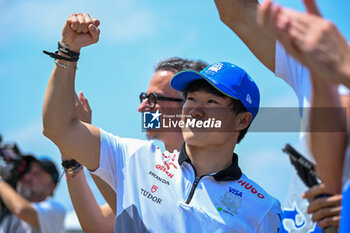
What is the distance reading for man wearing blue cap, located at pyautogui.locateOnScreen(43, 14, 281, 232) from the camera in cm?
251

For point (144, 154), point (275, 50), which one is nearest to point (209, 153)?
point (144, 154)

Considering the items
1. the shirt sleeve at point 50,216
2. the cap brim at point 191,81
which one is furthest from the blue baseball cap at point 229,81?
the shirt sleeve at point 50,216

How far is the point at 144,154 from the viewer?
273 centimetres

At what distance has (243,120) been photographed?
9.58ft

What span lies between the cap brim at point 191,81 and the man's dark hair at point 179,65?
97cm

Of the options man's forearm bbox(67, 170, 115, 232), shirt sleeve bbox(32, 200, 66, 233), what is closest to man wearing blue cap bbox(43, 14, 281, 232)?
man's forearm bbox(67, 170, 115, 232)

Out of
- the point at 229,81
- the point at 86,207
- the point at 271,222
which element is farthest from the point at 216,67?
the point at 86,207

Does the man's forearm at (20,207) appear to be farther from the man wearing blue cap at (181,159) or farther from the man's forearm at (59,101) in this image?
the man's forearm at (59,101)

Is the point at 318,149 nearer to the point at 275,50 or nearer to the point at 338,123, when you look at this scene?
the point at 338,123

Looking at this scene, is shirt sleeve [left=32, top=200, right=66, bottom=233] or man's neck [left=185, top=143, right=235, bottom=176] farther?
shirt sleeve [left=32, top=200, right=66, bottom=233]

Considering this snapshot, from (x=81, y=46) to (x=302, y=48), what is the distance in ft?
4.92

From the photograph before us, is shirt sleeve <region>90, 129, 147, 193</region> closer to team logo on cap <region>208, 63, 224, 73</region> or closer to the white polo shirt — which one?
the white polo shirt

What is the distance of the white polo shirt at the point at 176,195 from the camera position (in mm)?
2504

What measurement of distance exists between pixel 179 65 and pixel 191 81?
41.4 inches
